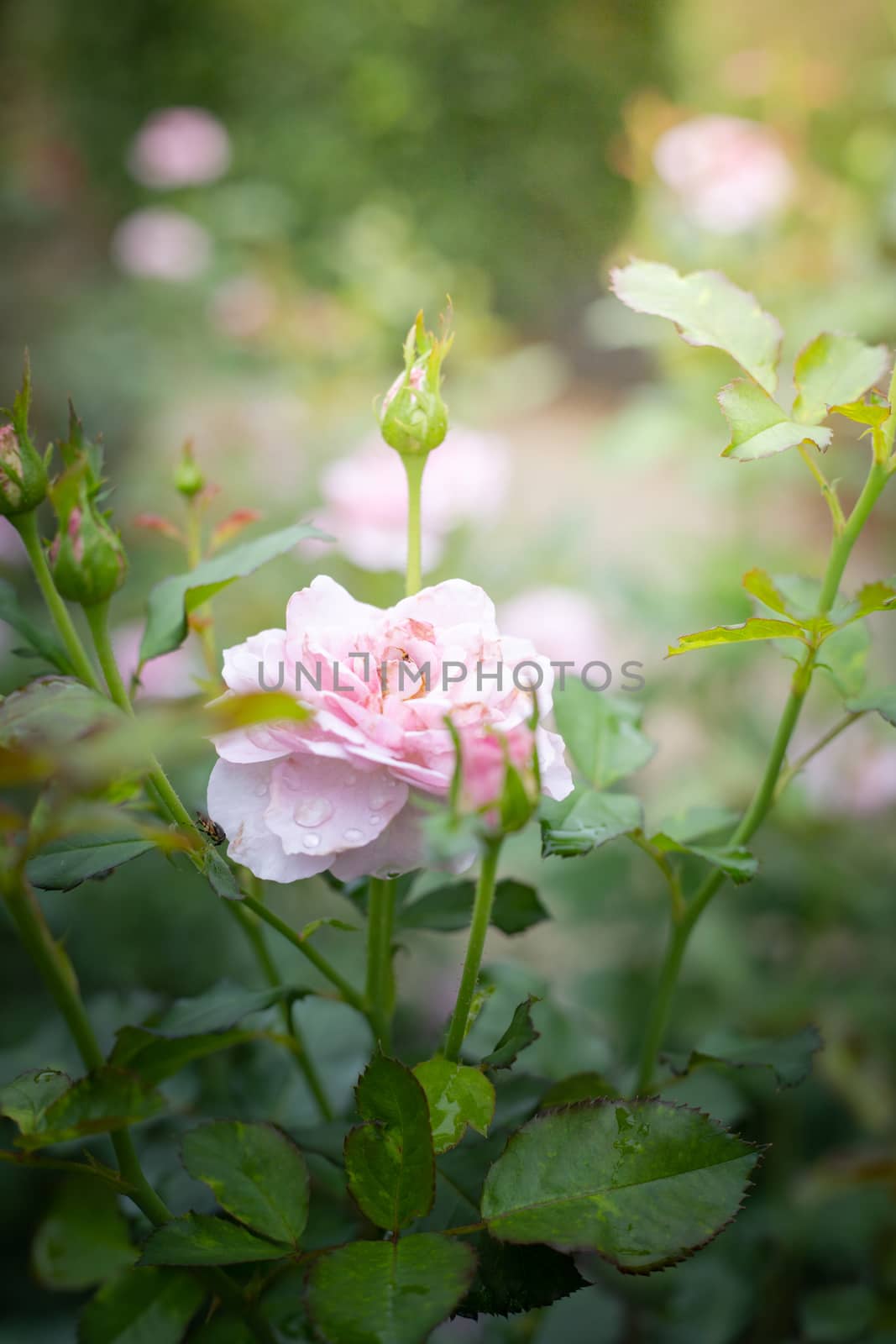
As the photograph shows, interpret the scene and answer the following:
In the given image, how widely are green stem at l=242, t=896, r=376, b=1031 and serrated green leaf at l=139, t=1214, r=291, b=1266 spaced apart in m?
0.09

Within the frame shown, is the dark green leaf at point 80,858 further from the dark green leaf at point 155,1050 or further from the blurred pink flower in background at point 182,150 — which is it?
the blurred pink flower in background at point 182,150

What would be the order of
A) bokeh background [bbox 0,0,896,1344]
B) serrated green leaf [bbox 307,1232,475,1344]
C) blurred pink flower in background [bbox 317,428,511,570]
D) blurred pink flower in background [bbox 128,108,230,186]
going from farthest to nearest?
1. blurred pink flower in background [bbox 128,108,230,186]
2. blurred pink flower in background [bbox 317,428,511,570]
3. bokeh background [bbox 0,0,896,1344]
4. serrated green leaf [bbox 307,1232,475,1344]

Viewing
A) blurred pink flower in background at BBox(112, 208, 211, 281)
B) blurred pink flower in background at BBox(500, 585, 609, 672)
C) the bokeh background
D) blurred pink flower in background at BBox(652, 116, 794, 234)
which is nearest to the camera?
the bokeh background

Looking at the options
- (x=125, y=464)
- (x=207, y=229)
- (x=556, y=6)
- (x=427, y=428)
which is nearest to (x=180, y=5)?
→ (x=556, y=6)

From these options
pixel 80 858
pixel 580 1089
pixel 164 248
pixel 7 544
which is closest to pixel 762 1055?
pixel 580 1089

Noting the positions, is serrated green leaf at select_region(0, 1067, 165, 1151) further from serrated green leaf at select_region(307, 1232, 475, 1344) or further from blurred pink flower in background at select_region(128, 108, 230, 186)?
blurred pink flower in background at select_region(128, 108, 230, 186)

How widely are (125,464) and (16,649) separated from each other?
1679 millimetres

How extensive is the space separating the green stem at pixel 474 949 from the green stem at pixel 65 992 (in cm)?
11

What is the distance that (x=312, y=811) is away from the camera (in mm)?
300

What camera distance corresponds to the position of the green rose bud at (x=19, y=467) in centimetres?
33

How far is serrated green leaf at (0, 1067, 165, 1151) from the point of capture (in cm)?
28

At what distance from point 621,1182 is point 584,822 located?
0.38 feet

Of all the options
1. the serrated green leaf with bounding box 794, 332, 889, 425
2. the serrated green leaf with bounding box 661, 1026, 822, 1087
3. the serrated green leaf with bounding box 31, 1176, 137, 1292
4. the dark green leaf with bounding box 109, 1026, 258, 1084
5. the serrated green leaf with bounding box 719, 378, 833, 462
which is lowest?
the serrated green leaf with bounding box 31, 1176, 137, 1292

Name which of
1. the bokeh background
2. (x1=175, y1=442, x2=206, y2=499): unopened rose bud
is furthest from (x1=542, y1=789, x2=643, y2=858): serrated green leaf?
(x1=175, y1=442, x2=206, y2=499): unopened rose bud
